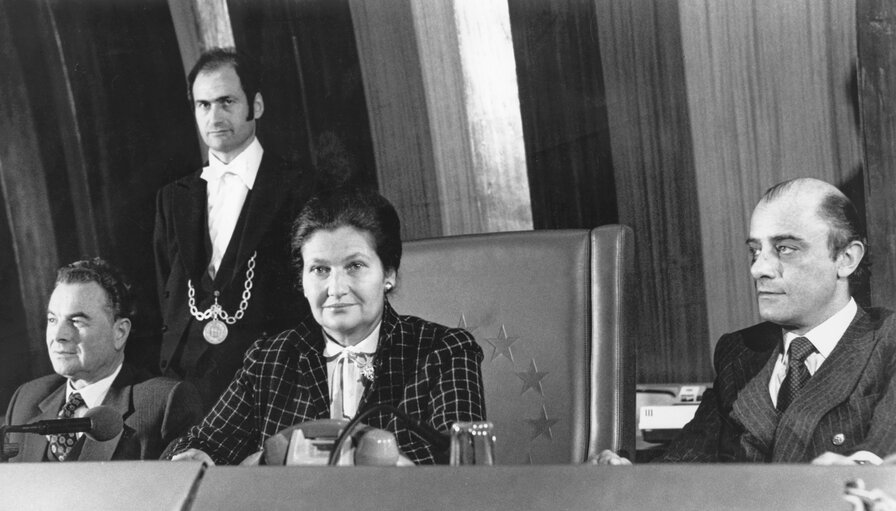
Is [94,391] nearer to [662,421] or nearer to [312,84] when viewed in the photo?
[312,84]

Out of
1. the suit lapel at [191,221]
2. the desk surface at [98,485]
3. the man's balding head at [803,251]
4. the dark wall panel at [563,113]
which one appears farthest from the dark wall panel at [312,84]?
the desk surface at [98,485]

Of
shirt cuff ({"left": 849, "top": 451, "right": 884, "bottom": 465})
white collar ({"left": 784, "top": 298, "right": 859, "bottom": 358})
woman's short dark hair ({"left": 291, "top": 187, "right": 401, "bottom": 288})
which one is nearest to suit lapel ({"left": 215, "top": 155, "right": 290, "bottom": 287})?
woman's short dark hair ({"left": 291, "top": 187, "right": 401, "bottom": 288})

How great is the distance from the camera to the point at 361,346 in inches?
81.6

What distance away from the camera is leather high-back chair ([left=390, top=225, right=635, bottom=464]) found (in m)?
1.99

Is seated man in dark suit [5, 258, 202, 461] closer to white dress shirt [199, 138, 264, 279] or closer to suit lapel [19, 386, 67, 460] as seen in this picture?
suit lapel [19, 386, 67, 460]

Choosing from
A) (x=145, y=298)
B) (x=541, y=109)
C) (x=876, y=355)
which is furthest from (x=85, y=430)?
(x=876, y=355)

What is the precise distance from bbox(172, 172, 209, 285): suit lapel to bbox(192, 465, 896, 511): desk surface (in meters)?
1.22

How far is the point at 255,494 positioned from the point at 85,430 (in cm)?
83

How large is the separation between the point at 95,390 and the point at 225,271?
0.38 metres

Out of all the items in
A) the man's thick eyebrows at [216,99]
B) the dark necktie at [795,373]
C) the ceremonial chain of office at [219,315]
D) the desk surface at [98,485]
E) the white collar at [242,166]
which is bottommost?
the dark necktie at [795,373]

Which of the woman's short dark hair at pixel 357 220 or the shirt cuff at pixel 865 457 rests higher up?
the woman's short dark hair at pixel 357 220

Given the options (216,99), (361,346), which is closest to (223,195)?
(216,99)

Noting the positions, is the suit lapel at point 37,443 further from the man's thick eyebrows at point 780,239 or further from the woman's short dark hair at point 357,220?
the man's thick eyebrows at point 780,239

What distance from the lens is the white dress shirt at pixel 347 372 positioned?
205 cm
